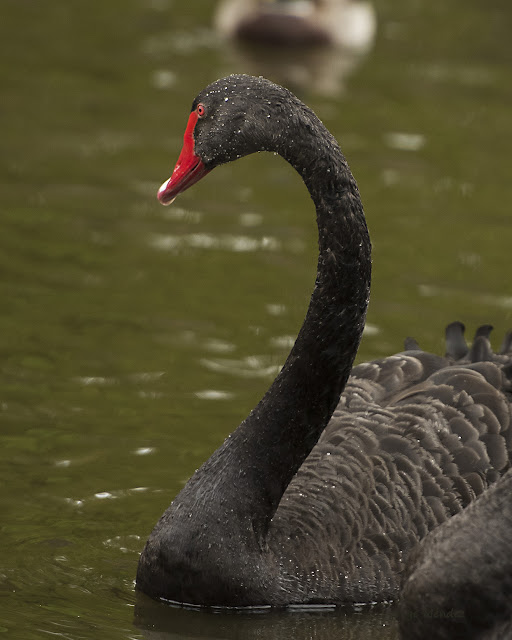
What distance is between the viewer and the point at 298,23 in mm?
14688

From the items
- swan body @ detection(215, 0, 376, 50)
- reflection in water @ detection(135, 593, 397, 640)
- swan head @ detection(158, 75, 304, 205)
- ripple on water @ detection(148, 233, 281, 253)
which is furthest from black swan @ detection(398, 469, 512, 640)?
swan body @ detection(215, 0, 376, 50)

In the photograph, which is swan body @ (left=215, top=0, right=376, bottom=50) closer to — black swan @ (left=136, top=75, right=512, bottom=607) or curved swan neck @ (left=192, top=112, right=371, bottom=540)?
black swan @ (left=136, top=75, right=512, bottom=607)

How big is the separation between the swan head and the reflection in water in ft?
4.99

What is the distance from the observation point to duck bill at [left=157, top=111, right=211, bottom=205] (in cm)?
517

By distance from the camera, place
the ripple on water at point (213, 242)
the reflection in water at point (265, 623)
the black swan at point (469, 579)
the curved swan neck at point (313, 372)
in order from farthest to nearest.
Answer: the ripple on water at point (213, 242) → the reflection in water at point (265, 623) → the curved swan neck at point (313, 372) → the black swan at point (469, 579)

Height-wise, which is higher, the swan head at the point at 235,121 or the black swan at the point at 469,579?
the swan head at the point at 235,121

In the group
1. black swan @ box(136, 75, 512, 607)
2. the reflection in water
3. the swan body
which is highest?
the swan body

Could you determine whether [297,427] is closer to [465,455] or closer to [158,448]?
[465,455]

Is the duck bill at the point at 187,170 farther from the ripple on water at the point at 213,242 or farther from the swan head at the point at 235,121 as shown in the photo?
the ripple on water at the point at 213,242

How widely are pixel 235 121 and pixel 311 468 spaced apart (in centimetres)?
144

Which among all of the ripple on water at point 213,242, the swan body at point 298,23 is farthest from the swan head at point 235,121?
the swan body at point 298,23

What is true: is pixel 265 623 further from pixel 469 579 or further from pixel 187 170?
pixel 187 170

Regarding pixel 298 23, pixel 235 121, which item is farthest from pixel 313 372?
pixel 298 23

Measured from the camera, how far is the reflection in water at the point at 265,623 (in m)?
5.23
